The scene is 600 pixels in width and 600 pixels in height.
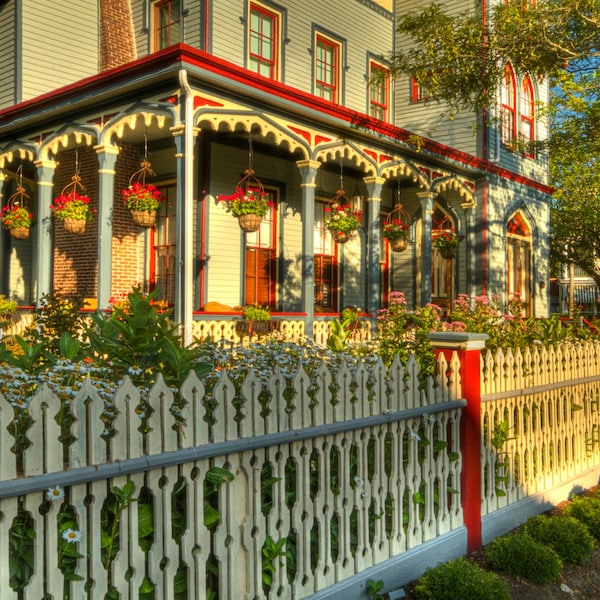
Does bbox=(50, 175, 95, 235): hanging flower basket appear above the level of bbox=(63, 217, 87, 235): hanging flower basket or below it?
above

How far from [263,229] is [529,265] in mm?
9591

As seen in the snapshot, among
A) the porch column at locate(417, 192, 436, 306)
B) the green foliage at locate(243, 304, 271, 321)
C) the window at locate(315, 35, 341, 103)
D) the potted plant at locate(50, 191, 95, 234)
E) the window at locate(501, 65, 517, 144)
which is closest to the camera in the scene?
the green foliage at locate(243, 304, 271, 321)

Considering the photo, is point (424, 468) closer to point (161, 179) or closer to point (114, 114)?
point (114, 114)

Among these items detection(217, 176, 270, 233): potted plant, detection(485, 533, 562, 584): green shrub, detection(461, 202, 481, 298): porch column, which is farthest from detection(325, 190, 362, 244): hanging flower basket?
detection(485, 533, 562, 584): green shrub

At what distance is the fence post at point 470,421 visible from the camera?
16.7ft

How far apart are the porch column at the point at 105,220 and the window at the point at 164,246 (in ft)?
8.03

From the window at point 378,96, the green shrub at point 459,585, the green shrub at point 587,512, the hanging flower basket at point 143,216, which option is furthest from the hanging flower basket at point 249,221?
the window at point 378,96

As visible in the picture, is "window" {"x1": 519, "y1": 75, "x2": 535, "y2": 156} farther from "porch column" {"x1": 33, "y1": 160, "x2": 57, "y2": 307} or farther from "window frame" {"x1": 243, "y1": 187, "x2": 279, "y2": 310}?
"porch column" {"x1": 33, "y1": 160, "x2": 57, "y2": 307}

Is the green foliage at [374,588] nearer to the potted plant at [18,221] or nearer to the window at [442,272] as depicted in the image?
the potted plant at [18,221]

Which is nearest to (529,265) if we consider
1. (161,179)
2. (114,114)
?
(161,179)

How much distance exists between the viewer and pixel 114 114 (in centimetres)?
1043

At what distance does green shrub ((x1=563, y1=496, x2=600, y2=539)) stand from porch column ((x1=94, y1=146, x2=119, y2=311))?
7197mm

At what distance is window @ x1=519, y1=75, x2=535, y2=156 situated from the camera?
19.0 metres

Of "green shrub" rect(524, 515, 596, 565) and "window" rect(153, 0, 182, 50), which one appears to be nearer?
"green shrub" rect(524, 515, 596, 565)
